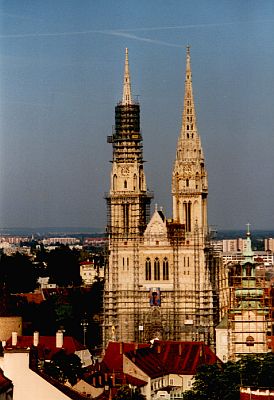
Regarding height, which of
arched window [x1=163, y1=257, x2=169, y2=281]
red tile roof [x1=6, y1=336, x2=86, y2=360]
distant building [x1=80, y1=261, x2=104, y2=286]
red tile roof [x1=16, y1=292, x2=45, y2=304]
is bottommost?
red tile roof [x1=6, y1=336, x2=86, y2=360]

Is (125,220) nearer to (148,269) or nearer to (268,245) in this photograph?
(148,269)

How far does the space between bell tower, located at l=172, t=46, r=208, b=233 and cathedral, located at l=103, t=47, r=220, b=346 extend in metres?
0.04

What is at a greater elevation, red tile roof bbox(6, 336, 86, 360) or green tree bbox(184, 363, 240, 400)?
red tile roof bbox(6, 336, 86, 360)

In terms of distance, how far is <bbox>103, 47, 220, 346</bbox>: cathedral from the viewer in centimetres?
7631

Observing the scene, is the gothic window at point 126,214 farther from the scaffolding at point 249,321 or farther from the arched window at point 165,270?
the scaffolding at point 249,321

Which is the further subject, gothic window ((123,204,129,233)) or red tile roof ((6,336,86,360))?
gothic window ((123,204,129,233))

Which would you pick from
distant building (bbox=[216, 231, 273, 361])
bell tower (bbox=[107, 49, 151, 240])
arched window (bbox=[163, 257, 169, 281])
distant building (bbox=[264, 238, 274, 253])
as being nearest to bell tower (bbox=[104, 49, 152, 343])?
bell tower (bbox=[107, 49, 151, 240])

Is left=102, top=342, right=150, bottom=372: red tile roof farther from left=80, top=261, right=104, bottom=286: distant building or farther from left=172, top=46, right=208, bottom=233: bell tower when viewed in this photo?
left=80, top=261, right=104, bottom=286: distant building

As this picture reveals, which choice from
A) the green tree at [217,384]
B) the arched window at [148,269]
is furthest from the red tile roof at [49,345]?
the green tree at [217,384]

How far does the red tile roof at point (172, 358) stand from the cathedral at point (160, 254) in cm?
742

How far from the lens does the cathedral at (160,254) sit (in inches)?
3004

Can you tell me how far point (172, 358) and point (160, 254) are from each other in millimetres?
12461

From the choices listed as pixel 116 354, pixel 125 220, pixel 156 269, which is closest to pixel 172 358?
pixel 116 354

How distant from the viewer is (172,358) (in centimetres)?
6550
